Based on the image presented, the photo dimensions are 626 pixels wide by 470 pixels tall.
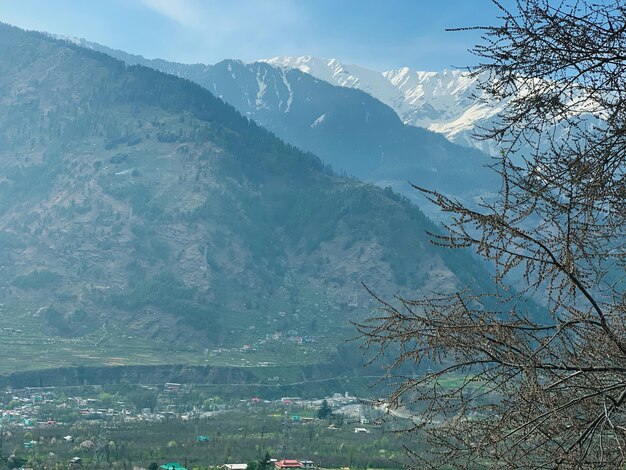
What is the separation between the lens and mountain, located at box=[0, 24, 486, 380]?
113875 mm

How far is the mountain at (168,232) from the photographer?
113875 millimetres

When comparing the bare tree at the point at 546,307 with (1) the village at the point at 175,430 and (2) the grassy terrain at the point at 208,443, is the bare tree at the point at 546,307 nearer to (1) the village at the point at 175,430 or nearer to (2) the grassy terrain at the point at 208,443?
(1) the village at the point at 175,430

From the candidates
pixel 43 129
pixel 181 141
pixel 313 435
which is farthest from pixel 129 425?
pixel 43 129

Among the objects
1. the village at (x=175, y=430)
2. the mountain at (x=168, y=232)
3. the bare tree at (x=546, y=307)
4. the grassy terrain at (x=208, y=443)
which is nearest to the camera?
the bare tree at (x=546, y=307)

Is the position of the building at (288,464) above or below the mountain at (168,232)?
below

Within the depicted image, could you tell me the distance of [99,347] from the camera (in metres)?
104

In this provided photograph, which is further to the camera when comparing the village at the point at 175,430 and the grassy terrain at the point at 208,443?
the grassy terrain at the point at 208,443

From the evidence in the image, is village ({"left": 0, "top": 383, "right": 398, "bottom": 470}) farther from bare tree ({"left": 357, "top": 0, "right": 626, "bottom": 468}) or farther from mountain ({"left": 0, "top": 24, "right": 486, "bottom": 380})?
bare tree ({"left": 357, "top": 0, "right": 626, "bottom": 468})

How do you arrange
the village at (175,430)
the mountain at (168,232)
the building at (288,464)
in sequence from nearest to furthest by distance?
the building at (288,464), the village at (175,430), the mountain at (168,232)

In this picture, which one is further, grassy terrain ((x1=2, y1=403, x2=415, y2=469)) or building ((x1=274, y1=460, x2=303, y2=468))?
grassy terrain ((x1=2, y1=403, x2=415, y2=469))

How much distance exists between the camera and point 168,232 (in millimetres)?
140500

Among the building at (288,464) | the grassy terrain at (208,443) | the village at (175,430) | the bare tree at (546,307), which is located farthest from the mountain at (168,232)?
the bare tree at (546,307)

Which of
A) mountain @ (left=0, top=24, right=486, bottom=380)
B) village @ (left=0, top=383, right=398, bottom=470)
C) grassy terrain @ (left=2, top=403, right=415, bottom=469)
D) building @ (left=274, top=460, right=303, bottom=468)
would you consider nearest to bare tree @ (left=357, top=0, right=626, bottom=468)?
village @ (left=0, top=383, right=398, bottom=470)

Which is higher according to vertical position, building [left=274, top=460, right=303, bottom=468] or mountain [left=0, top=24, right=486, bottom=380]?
mountain [left=0, top=24, right=486, bottom=380]
